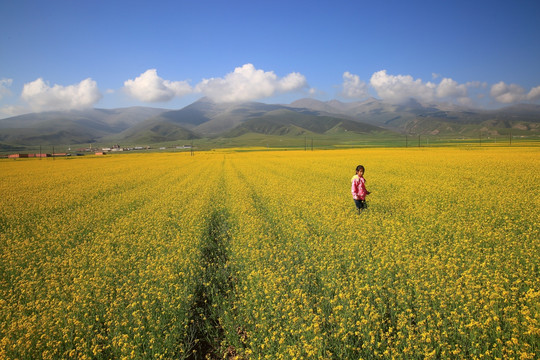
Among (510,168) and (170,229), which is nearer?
(170,229)

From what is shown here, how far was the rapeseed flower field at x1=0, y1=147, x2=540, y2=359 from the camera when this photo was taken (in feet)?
14.3

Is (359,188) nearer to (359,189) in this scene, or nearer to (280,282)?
(359,189)

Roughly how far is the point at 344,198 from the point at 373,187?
13.5ft

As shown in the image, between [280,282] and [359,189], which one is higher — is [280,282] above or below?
below

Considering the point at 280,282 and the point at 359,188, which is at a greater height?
the point at 359,188

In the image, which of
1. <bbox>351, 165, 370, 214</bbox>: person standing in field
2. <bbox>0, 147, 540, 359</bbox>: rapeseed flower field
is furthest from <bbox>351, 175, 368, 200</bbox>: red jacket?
<bbox>0, 147, 540, 359</bbox>: rapeseed flower field

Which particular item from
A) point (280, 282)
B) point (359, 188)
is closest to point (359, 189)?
point (359, 188)

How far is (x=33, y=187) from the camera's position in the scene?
22750mm

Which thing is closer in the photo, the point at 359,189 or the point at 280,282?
the point at 280,282

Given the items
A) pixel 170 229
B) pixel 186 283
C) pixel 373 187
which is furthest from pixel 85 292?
pixel 373 187

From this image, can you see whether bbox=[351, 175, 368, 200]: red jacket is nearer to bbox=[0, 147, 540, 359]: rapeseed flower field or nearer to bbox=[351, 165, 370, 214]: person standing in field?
bbox=[351, 165, 370, 214]: person standing in field

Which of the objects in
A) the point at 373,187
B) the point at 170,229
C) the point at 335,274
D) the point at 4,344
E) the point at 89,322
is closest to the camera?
the point at 4,344

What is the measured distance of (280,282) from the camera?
19.3ft

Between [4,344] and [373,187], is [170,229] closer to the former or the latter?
[4,344]
